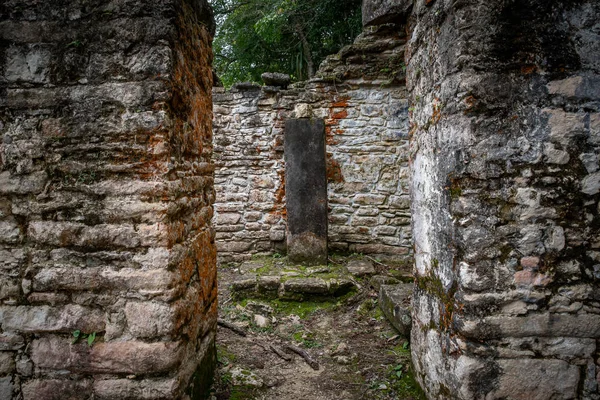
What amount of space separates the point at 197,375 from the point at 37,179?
4.67ft

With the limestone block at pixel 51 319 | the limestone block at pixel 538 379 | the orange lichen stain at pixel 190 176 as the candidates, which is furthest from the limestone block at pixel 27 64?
the limestone block at pixel 538 379

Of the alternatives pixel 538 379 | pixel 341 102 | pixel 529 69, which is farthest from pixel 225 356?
pixel 341 102

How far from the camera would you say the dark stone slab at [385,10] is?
241 cm

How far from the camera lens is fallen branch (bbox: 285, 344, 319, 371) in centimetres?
287

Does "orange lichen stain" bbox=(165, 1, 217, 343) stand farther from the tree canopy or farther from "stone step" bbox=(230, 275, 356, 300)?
the tree canopy

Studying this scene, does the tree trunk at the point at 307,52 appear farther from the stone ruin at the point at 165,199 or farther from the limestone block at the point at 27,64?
the limestone block at the point at 27,64

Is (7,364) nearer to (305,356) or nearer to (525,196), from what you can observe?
(305,356)

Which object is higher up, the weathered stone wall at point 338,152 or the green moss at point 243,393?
the weathered stone wall at point 338,152

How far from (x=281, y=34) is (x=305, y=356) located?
930 cm

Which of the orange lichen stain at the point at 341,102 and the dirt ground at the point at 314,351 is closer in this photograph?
the dirt ground at the point at 314,351

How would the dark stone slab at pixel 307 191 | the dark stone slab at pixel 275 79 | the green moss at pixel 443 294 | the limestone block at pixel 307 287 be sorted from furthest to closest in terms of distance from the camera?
the dark stone slab at pixel 275 79
the dark stone slab at pixel 307 191
the limestone block at pixel 307 287
the green moss at pixel 443 294

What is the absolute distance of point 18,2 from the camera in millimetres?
1758

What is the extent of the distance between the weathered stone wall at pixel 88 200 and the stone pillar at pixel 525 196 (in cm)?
153

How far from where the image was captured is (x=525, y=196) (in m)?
1.76
